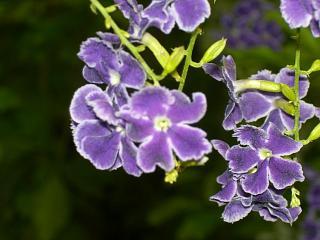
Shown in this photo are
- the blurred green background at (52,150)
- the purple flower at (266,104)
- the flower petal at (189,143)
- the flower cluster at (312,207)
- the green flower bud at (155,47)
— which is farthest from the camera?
the blurred green background at (52,150)

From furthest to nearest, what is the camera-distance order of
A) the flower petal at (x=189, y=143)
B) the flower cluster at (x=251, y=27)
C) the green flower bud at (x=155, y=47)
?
the flower cluster at (x=251, y=27) < the green flower bud at (x=155, y=47) < the flower petal at (x=189, y=143)

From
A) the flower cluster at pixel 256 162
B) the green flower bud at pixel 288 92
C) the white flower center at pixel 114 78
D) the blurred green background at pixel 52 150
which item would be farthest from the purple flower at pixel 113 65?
the blurred green background at pixel 52 150

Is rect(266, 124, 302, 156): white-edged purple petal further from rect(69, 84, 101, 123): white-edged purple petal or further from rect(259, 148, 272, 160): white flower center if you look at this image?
rect(69, 84, 101, 123): white-edged purple petal

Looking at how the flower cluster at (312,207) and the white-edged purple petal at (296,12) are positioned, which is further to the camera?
the flower cluster at (312,207)

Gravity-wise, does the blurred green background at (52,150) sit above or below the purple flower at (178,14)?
below

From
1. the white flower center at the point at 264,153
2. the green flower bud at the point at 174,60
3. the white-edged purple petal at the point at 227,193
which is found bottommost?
the white-edged purple petal at the point at 227,193

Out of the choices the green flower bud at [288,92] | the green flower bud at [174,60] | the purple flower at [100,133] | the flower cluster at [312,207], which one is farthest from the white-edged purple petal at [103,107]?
the flower cluster at [312,207]

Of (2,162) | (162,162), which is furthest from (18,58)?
(162,162)

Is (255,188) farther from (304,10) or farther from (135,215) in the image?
(135,215)

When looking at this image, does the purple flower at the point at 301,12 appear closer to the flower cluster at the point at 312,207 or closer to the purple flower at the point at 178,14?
the purple flower at the point at 178,14
